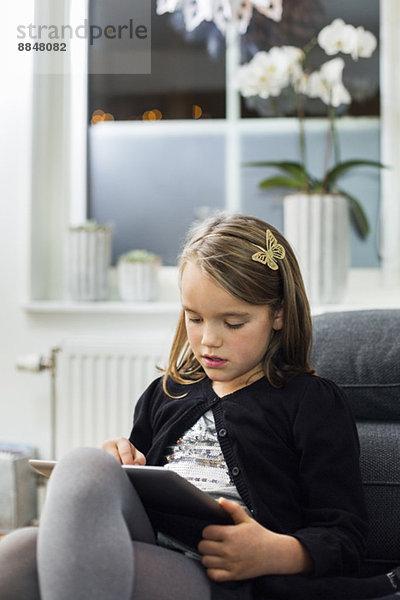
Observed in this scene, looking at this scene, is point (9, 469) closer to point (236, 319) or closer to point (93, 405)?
point (93, 405)

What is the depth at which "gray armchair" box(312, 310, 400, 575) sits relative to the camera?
1211 millimetres

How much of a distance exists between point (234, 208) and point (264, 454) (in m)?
1.40

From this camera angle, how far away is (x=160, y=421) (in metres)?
1.24

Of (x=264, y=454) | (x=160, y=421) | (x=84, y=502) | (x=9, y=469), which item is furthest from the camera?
(x=9, y=469)

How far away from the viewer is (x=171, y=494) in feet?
3.15

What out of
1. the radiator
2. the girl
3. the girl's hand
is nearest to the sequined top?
the girl

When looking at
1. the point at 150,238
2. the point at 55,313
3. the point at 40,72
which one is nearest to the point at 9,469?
the point at 55,313

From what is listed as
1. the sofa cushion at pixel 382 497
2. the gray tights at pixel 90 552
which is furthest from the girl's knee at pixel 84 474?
the sofa cushion at pixel 382 497

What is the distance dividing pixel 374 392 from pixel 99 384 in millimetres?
1101

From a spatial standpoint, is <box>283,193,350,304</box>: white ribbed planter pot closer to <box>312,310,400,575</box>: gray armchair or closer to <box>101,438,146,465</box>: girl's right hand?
<box>312,310,400,575</box>: gray armchair

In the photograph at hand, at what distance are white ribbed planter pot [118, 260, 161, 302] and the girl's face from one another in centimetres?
119

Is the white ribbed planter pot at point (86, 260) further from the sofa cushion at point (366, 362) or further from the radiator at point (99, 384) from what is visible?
the sofa cushion at point (366, 362)

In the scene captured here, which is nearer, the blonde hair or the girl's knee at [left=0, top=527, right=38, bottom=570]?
the girl's knee at [left=0, top=527, right=38, bottom=570]

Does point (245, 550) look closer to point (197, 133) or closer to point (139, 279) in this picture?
point (139, 279)
